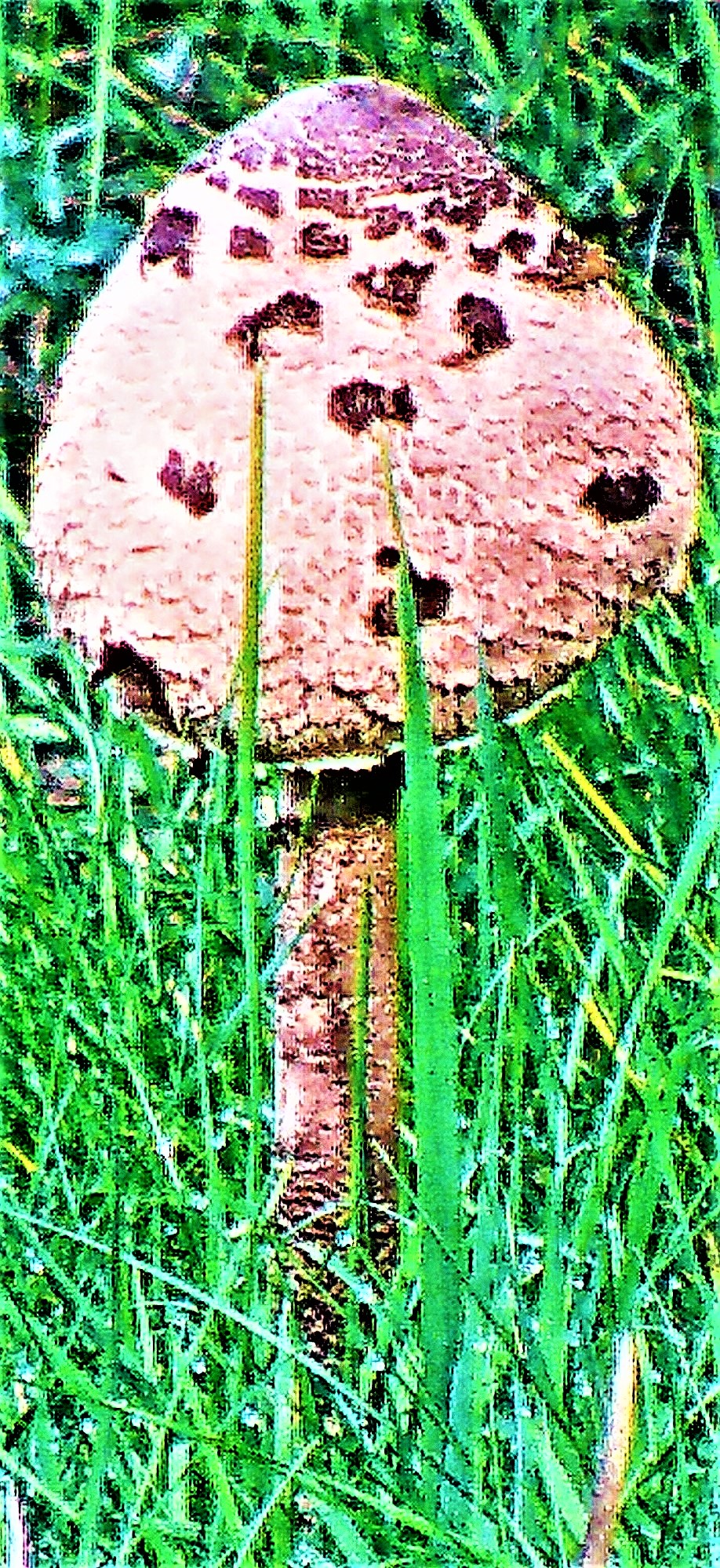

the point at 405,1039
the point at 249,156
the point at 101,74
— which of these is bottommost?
the point at 405,1039

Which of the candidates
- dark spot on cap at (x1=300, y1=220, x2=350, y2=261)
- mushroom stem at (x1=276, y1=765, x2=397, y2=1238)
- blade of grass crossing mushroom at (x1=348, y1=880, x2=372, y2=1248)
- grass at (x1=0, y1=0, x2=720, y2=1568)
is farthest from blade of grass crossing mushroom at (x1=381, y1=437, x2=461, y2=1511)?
mushroom stem at (x1=276, y1=765, x2=397, y2=1238)

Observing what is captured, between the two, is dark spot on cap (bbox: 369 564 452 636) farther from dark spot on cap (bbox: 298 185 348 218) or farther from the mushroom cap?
dark spot on cap (bbox: 298 185 348 218)

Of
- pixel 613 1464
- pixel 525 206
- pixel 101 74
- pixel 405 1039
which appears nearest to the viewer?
pixel 613 1464

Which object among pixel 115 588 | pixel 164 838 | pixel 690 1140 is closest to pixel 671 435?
pixel 115 588

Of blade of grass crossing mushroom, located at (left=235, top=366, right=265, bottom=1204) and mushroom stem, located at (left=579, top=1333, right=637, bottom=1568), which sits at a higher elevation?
blade of grass crossing mushroom, located at (left=235, top=366, right=265, bottom=1204)

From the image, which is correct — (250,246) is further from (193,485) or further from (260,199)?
(193,485)

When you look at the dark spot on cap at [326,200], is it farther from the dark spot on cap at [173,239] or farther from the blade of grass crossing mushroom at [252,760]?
the blade of grass crossing mushroom at [252,760]

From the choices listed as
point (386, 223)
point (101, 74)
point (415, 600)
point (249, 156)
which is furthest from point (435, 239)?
point (101, 74)

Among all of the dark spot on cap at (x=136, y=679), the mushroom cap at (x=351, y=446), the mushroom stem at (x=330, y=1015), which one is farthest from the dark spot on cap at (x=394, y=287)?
the mushroom stem at (x=330, y=1015)
